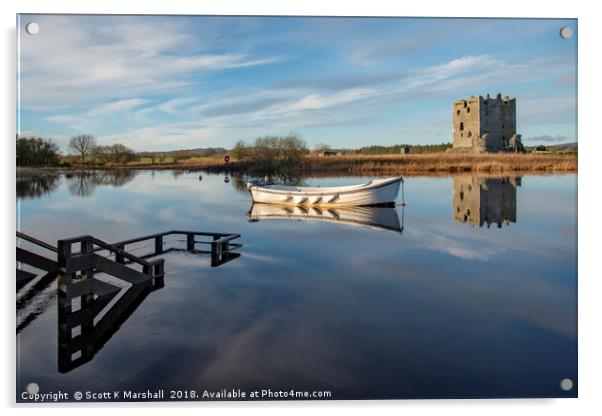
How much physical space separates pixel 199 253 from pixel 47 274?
2.70m

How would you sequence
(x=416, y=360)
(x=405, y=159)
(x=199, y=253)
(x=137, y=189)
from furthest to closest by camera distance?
(x=405, y=159)
(x=137, y=189)
(x=199, y=253)
(x=416, y=360)

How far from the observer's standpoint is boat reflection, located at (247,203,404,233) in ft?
50.6

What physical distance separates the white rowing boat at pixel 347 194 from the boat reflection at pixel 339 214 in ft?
0.78

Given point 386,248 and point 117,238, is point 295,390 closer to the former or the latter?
point 386,248

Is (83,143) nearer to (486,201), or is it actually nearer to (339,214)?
(339,214)

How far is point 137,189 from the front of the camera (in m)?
22.0

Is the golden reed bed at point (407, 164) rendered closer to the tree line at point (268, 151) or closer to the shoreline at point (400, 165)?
the shoreline at point (400, 165)

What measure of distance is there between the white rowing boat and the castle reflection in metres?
2.43

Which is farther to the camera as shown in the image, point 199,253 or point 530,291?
point 199,253

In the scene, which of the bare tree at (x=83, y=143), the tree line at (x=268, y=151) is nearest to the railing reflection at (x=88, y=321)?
the bare tree at (x=83, y=143)

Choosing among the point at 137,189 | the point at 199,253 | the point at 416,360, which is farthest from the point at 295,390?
the point at 137,189

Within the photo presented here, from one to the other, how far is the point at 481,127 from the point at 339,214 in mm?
18233

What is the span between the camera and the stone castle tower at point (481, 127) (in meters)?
30.9

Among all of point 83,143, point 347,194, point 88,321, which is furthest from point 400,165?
point 88,321
